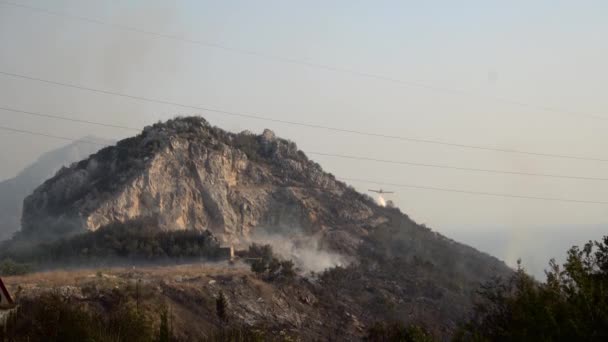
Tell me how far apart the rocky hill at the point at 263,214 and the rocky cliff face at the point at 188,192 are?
5.5 inches

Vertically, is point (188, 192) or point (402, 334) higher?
point (188, 192)

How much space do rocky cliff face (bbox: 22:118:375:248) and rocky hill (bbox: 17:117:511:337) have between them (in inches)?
5.5

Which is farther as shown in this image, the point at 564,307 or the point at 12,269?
the point at 12,269

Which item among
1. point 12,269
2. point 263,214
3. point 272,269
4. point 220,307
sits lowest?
point 220,307

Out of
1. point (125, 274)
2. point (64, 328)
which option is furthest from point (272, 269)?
point (64, 328)

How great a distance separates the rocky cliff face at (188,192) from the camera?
67625 millimetres

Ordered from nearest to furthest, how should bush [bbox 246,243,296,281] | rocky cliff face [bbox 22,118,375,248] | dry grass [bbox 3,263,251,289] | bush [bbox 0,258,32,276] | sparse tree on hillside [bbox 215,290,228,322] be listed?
1. sparse tree on hillside [bbox 215,290,228,322]
2. dry grass [bbox 3,263,251,289]
3. bush [bbox 0,258,32,276]
4. bush [bbox 246,243,296,281]
5. rocky cliff face [bbox 22,118,375,248]

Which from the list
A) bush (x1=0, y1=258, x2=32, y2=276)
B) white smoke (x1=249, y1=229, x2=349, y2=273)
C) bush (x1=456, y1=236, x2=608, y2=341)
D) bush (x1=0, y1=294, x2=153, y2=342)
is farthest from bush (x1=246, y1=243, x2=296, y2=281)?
bush (x1=456, y1=236, x2=608, y2=341)

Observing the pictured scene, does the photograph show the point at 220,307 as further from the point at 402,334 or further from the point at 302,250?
the point at 302,250

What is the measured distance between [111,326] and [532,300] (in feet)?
41.9

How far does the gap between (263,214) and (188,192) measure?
10.4m

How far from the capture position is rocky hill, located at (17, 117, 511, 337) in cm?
6088

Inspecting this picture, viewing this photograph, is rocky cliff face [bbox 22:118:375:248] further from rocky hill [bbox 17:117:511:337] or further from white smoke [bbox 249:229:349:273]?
white smoke [bbox 249:229:349:273]

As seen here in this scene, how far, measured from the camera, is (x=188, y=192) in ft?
238
